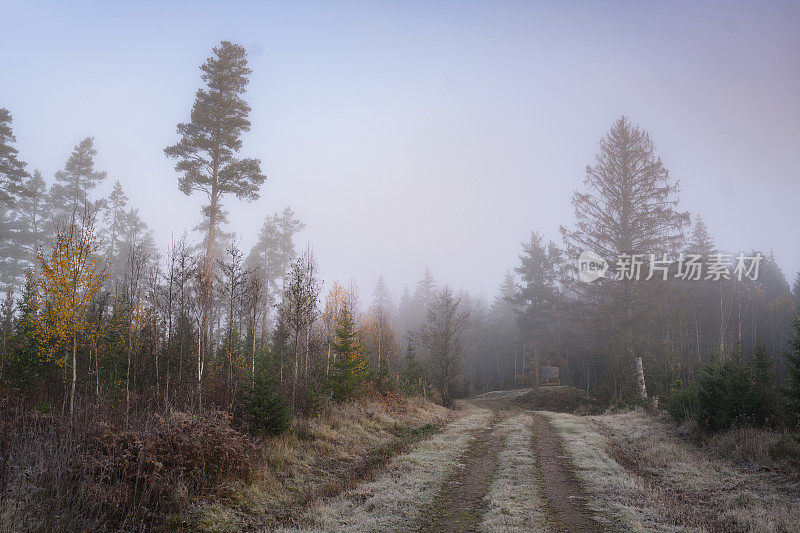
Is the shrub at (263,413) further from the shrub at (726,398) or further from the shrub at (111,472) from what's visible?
the shrub at (726,398)

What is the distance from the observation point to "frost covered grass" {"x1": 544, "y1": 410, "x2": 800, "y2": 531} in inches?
262

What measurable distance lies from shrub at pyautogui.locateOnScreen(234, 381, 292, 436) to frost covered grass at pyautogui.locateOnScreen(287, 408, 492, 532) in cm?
306

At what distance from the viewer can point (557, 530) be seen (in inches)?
249

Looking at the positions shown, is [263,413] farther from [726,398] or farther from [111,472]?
[726,398]

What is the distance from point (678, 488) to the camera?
9.04 meters

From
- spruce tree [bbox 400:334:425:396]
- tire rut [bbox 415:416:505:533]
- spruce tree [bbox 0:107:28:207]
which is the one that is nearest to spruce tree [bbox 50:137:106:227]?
spruce tree [bbox 0:107:28:207]

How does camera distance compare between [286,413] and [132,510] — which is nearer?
[132,510]

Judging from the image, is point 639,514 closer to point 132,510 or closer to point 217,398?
point 132,510

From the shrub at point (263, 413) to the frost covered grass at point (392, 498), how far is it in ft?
10.0

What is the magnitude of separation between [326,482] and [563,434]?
9964 mm


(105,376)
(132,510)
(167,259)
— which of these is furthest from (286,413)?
(167,259)

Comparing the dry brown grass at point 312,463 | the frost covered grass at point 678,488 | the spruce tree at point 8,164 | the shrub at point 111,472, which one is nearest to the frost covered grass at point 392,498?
the dry brown grass at point 312,463

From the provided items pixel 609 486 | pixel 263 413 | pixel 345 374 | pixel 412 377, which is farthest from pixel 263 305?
pixel 609 486

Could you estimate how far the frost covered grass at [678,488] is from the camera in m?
6.65
